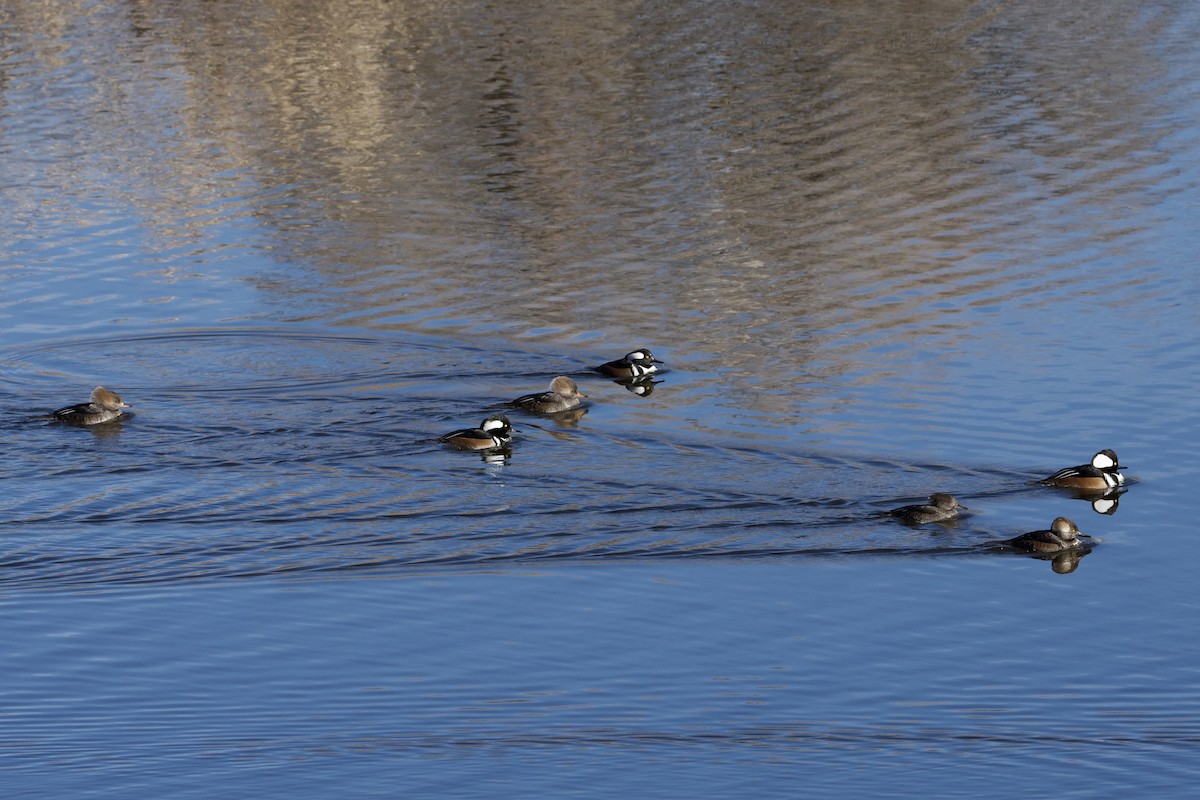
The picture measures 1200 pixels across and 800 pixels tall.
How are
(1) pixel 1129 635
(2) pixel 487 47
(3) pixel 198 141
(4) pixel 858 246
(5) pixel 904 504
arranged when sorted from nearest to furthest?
(1) pixel 1129 635
(5) pixel 904 504
(4) pixel 858 246
(3) pixel 198 141
(2) pixel 487 47

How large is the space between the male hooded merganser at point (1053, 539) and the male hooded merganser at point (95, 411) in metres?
9.60

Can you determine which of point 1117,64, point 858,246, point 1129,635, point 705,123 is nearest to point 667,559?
point 1129,635

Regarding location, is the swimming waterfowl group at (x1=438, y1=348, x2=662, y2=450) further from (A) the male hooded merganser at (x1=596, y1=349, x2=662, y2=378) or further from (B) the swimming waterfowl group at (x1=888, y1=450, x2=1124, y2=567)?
(B) the swimming waterfowl group at (x1=888, y1=450, x2=1124, y2=567)

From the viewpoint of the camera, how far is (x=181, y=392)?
2170cm

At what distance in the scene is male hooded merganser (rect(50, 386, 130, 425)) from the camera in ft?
65.9

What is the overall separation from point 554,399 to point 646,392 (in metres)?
1.24

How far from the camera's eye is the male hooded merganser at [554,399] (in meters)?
21.0

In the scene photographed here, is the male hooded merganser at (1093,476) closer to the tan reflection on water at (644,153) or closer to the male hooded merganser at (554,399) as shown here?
the tan reflection on water at (644,153)

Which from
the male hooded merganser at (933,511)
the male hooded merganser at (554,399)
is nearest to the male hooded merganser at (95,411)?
the male hooded merganser at (554,399)

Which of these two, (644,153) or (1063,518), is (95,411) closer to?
(1063,518)

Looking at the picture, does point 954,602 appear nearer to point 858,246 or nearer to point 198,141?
point 858,246

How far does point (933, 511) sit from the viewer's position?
17625 mm

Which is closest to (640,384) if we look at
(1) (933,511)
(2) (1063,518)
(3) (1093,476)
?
(1) (933,511)

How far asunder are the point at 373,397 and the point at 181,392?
7.35 ft
